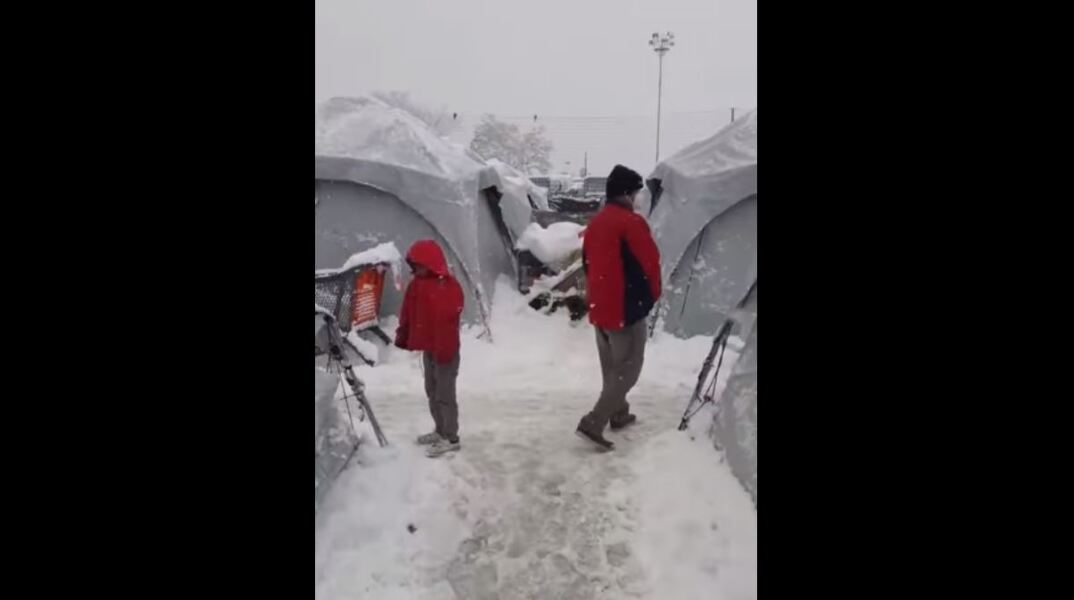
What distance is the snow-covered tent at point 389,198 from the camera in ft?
27.3

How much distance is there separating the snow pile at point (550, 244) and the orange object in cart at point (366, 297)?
2.96 metres

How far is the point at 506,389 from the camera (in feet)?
21.1

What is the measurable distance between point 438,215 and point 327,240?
145 cm

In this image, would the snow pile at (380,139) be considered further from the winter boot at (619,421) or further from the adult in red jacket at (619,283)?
the winter boot at (619,421)

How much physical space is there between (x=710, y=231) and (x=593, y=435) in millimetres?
4349

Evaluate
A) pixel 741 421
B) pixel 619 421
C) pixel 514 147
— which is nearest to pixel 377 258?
pixel 619 421

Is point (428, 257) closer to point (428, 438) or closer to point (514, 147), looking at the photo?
point (428, 438)

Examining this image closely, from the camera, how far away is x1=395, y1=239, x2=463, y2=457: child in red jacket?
4.48 meters

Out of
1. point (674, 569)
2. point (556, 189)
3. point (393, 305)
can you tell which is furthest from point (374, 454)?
point (556, 189)

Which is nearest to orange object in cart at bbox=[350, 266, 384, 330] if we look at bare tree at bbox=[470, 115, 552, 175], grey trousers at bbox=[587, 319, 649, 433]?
grey trousers at bbox=[587, 319, 649, 433]

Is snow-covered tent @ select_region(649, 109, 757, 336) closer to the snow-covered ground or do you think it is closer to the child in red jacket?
the snow-covered ground

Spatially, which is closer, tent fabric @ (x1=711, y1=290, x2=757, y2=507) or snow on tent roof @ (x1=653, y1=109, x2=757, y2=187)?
tent fabric @ (x1=711, y1=290, x2=757, y2=507)

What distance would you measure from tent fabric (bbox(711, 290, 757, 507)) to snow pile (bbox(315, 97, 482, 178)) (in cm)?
552

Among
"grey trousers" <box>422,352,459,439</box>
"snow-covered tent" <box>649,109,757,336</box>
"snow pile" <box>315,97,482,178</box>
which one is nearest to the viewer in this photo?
"grey trousers" <box>422,352,459,439</box>
